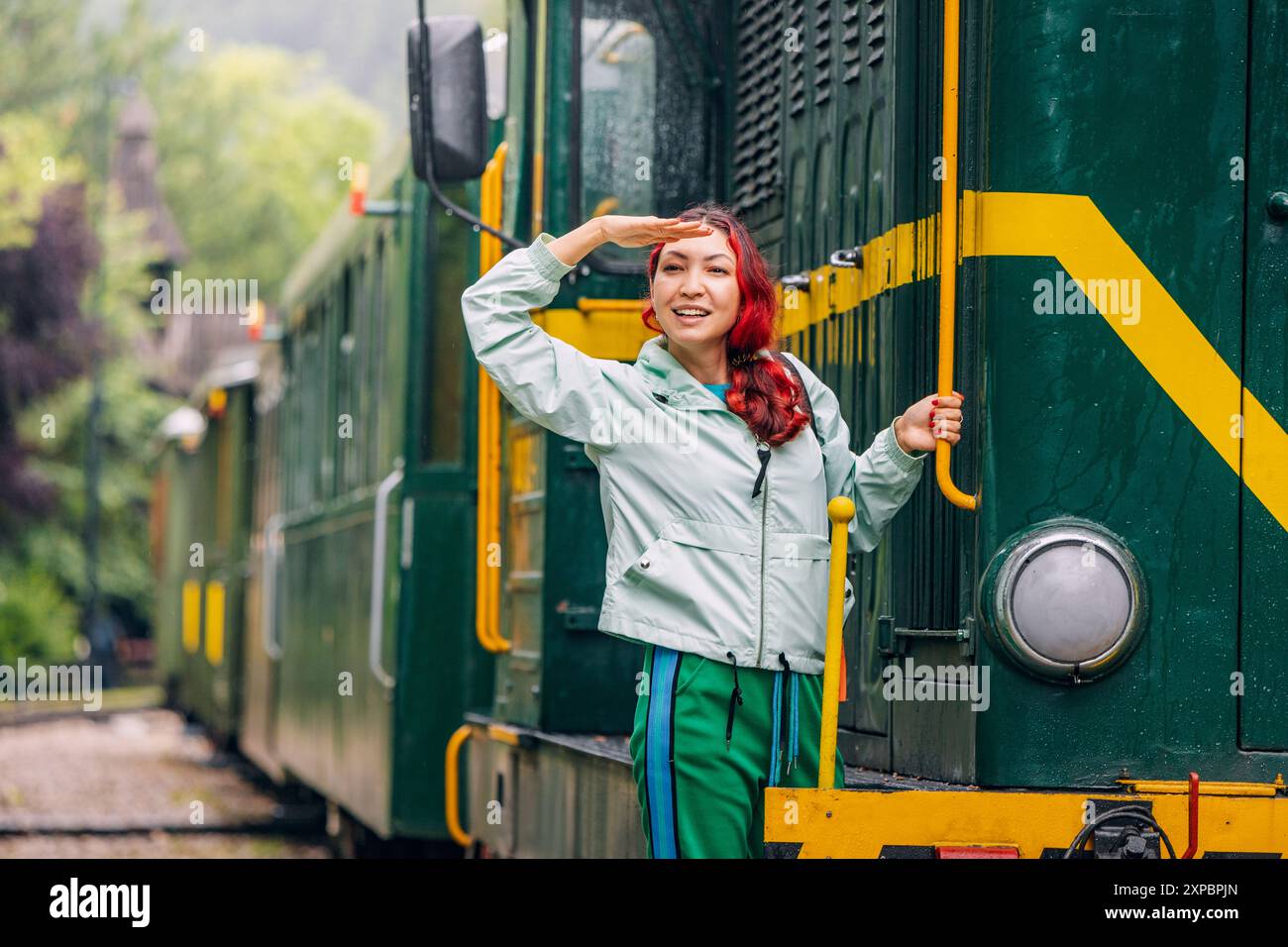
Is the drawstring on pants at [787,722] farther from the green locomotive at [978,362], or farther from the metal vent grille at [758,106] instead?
the metal vent grille at [758,106]

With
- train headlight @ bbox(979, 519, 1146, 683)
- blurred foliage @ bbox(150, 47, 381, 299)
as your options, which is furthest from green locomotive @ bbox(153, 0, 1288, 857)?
blurred foliage @ bbox(150, 47, 381, 299)

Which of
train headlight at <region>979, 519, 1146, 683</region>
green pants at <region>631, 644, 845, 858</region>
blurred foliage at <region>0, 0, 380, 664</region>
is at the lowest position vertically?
green pants at <region>631, 644, 845, 858</region>

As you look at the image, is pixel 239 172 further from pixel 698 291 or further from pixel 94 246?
pixel 698 291

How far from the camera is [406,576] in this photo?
25.0 feet

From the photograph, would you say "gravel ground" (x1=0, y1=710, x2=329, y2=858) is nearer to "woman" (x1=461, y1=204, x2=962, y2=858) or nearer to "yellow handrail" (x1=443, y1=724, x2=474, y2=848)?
"yellow handrail" (x1=443, y1=724, x2=474, y2=848)

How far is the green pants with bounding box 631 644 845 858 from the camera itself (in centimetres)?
353

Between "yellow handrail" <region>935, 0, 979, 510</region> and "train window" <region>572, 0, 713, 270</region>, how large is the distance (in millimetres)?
1931

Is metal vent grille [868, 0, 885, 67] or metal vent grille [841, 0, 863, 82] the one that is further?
metal vent grille [841, 0, 863, 82]

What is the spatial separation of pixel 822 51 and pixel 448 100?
101 centimetres

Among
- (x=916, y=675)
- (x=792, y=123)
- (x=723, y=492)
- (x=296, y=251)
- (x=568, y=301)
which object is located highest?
(x=296, y=251)

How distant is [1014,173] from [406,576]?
4082 millimetres

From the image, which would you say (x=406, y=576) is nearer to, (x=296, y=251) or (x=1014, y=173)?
(x=1014, y=173)

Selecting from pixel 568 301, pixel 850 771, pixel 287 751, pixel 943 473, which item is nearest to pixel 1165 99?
pixel 943 473

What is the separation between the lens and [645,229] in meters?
3.52
